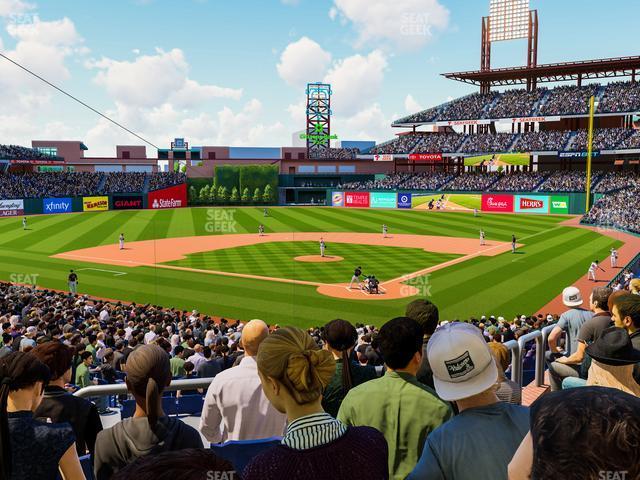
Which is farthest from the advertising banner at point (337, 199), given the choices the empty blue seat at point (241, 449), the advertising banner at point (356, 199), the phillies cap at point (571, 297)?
the empty blue seat at point (241, 449)

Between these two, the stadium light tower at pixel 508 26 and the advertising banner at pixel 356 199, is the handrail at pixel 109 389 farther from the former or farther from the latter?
the stadium light tower at pixel 508 26

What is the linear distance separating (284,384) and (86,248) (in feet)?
130

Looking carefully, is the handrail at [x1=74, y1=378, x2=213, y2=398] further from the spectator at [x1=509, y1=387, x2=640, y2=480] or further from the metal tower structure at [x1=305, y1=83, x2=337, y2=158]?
the metal tower structure at [x1=305, y1=83, x2=337, y2=158]

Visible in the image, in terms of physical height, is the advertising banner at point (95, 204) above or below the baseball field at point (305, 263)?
above

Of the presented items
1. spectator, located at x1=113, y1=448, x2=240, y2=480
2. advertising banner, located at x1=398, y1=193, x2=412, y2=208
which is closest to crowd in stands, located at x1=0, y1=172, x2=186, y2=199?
advertising banner, located at x1=398, y1=193, x2=412, y2=208

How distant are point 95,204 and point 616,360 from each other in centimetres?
7252

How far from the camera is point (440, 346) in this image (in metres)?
3.09

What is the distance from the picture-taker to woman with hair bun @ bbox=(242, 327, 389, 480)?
8.82ft

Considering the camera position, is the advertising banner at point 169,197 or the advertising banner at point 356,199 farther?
the advertising banner at point 356,199

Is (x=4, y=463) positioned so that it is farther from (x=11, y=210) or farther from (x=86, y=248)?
(x=11, y=210)

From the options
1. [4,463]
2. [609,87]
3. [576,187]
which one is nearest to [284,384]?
[4,463]

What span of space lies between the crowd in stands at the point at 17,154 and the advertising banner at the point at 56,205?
11623 millimetres

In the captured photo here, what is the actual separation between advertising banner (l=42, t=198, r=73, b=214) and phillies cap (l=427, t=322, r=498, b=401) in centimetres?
6957

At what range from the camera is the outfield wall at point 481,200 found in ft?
204
